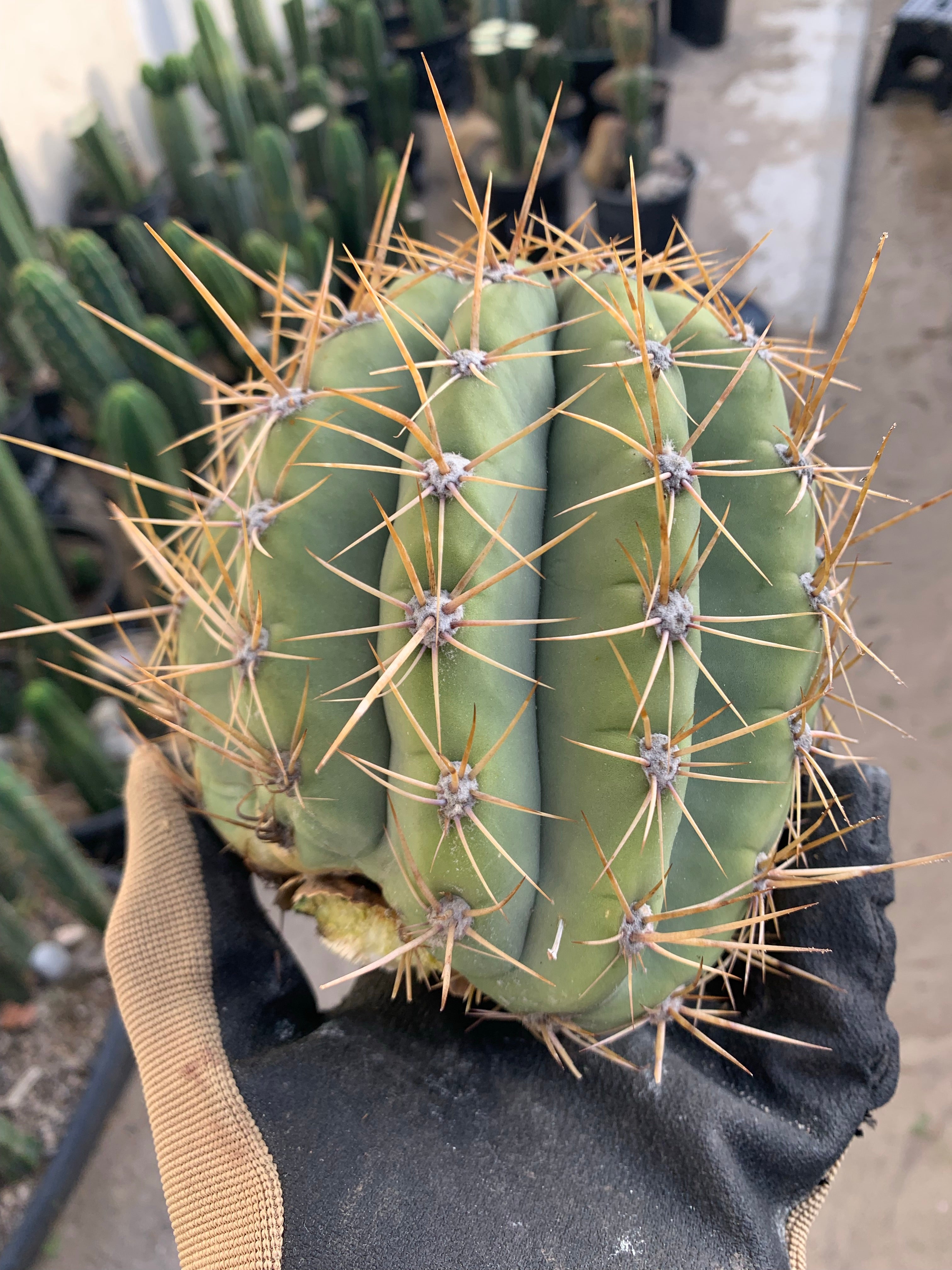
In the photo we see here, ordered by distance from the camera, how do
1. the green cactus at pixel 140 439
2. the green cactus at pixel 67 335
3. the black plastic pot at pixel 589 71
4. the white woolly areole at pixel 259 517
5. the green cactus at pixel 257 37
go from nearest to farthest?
the white woolly areole at pixel 259 517, the green cactus at pixel 140 439, the green cactus at pixel 67 335, the green cactus at pixel 257 37, the black plastic pot at pixel 589 71

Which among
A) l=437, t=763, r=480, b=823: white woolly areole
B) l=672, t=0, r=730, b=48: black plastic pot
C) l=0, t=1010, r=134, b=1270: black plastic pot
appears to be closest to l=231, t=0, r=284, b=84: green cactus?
l=672, t=0, r=730, b=48: black plastic pot

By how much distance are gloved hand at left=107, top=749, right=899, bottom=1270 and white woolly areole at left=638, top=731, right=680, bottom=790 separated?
0.38m

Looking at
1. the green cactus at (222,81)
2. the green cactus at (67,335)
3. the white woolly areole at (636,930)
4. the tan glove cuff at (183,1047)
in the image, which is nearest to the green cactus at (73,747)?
the green cactus at (67,335)

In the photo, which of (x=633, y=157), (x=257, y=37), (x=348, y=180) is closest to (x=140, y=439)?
(x=348, y=180)

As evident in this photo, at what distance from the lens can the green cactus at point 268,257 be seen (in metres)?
2.10

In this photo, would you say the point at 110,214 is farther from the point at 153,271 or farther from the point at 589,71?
the point at 589,71

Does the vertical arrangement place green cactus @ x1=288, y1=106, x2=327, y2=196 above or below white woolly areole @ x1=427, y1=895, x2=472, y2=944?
above

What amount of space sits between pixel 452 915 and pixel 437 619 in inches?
9.2

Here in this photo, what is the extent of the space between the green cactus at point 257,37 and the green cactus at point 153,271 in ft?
3.95

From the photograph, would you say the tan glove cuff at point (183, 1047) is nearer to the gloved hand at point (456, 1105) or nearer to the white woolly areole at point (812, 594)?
the gloved hand at point (456, 1105)

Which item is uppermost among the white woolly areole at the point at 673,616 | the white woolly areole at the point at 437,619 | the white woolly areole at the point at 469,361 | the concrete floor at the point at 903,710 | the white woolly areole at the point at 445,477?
the white woolly areole at the point at 469,361

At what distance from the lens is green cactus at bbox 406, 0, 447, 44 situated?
12.1ft

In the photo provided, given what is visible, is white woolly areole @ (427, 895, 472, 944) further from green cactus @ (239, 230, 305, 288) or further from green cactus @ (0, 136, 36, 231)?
green cactus @ (0, 136, 36, 231)

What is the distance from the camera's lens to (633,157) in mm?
2648
